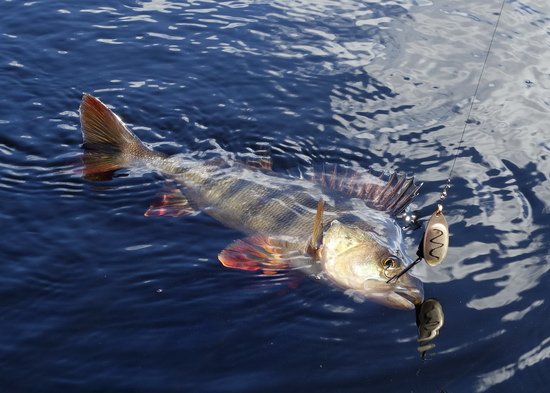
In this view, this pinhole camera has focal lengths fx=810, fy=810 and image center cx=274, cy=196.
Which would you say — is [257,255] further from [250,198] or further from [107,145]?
[107,145]

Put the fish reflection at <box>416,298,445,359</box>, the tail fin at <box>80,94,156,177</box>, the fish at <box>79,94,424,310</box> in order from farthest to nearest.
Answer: the tail fin at <box>80,94,156,177</box> → the fish at <box>79,94,424,310</box> → the fish reflection at <box>416,298,445,359</box>

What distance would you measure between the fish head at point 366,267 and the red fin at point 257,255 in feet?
1.00

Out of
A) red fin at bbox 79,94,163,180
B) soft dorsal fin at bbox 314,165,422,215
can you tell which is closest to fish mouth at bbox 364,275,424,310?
soft dorsal fin at bbox 314,165,422,215

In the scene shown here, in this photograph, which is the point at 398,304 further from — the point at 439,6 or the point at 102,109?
the point at 439,6

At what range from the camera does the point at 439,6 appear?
1127cm

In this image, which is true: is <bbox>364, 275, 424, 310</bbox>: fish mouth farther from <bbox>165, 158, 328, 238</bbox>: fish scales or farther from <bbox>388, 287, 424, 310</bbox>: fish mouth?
<bbox>165, 158, 328, 238</bbox>: fish scales

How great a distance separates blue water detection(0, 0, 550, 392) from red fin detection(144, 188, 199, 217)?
4.1 inches

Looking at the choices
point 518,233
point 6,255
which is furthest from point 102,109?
point 518,233

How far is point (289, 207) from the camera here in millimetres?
5887

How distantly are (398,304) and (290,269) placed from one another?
82 cm

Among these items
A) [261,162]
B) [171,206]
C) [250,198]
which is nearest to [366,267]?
[250,198]

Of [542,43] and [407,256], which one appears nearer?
[407,256]

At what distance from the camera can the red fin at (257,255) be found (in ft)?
18.0

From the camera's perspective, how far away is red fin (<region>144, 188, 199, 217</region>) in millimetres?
6234
